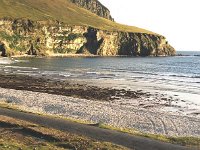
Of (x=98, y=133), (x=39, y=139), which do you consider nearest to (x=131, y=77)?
(x=98, y=133)

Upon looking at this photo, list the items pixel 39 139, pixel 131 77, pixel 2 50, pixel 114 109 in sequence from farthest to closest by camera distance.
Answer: pixel 2 50 → pixel 131 77 → pixel 114 109 → pixel 39 139

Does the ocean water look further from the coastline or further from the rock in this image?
the rock

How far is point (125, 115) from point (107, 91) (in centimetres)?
2255

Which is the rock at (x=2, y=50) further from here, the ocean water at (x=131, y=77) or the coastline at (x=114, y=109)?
the coastline at (x=114, y=109)

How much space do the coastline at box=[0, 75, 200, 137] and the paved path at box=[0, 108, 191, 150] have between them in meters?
5.14

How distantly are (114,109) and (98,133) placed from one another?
1535 cm

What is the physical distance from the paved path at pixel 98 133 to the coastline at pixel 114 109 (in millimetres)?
5140

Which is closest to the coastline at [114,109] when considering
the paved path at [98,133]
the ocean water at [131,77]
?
the paved path at [98,133]

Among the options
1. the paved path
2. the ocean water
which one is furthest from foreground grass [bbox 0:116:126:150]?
the ocean water

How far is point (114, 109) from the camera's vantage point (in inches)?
1618

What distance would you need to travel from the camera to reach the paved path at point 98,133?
23062 millimetres

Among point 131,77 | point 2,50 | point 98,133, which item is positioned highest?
point 98,133

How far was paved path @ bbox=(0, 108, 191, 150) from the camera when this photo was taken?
75.7 feet

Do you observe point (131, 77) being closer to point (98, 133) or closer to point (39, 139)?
point (98, 133)
